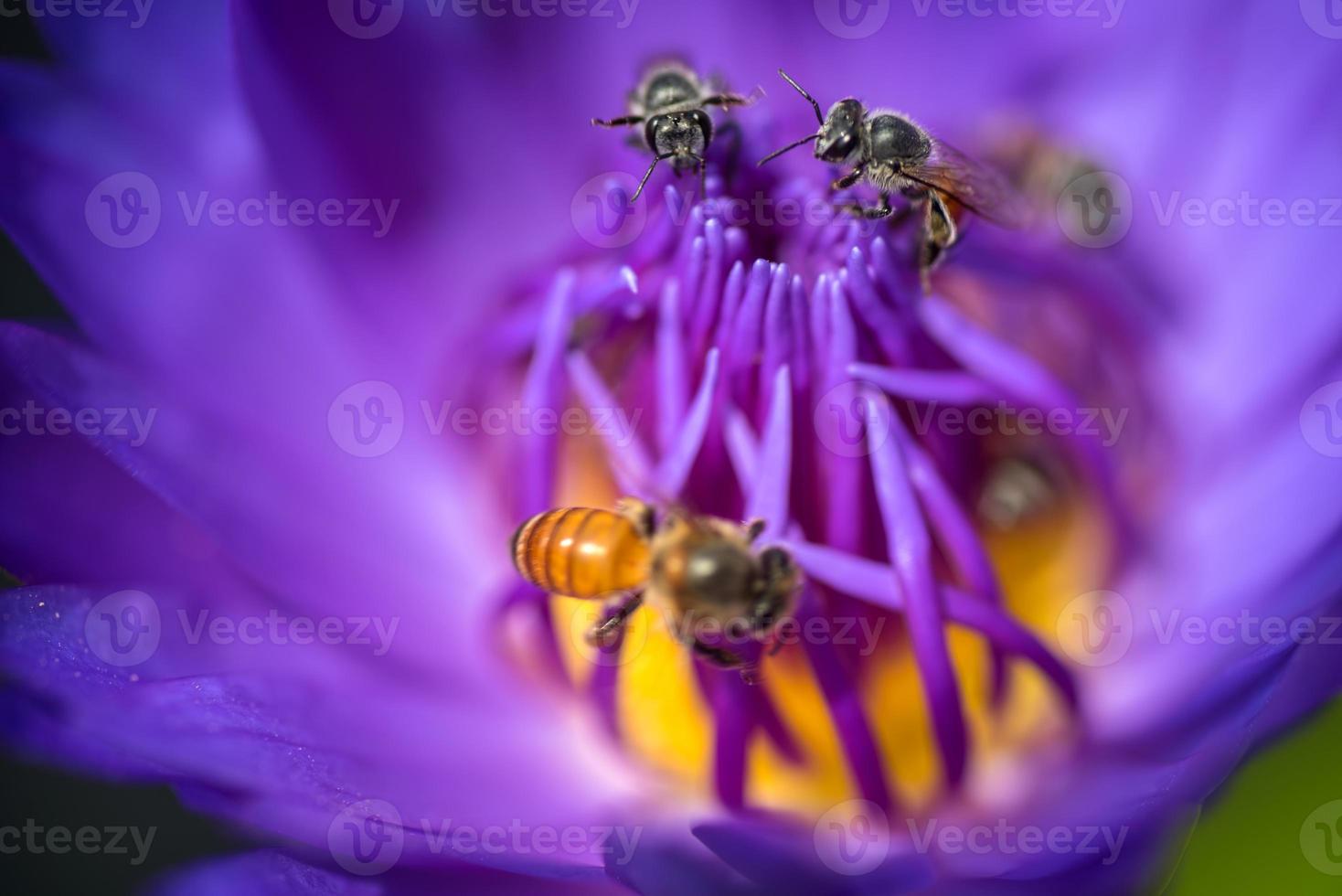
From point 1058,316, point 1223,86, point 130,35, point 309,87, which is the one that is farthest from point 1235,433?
point 130,35

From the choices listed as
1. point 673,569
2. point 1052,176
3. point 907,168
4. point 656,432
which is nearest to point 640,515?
point 673,569

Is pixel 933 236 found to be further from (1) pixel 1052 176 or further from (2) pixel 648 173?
(1) pixel 1052 176

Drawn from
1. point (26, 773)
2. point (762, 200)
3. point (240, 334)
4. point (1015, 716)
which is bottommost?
point (26, 773)

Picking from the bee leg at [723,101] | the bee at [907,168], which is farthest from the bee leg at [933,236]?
the bee leg at [723,101]

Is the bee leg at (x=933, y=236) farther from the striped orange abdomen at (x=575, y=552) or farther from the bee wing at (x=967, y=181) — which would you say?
the striped orange abdomen at (x=575, y=552)

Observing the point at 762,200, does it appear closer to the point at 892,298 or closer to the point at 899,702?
the point at 892,298
